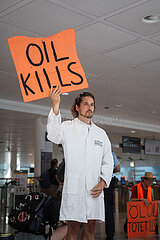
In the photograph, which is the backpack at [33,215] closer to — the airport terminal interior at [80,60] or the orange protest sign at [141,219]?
the airport terminal interior at [80,60]

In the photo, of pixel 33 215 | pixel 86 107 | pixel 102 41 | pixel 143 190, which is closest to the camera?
pixel 86 107

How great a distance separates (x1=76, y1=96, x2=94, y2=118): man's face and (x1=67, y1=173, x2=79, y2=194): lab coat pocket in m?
0.46

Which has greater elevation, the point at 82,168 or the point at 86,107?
the point at 86,107

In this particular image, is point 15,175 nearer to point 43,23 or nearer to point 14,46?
point 43,23

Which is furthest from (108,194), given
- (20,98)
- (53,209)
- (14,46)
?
(20,98)

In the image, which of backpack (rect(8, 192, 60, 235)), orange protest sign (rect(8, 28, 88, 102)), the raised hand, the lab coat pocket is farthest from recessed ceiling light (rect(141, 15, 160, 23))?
the lab coat pocket

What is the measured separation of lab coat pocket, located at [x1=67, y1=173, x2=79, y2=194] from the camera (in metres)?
2.16

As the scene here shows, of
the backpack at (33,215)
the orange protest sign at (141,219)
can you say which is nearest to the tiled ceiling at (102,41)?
the backpack at (33,215)

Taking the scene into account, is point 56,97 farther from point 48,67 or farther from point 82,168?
point 82,168

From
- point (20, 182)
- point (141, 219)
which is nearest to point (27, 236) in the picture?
point (141, 219)

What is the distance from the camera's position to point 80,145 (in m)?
2.26

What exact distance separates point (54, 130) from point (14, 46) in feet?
2.83

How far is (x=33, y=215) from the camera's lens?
3.68 metres

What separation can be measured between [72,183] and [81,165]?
0.13m
